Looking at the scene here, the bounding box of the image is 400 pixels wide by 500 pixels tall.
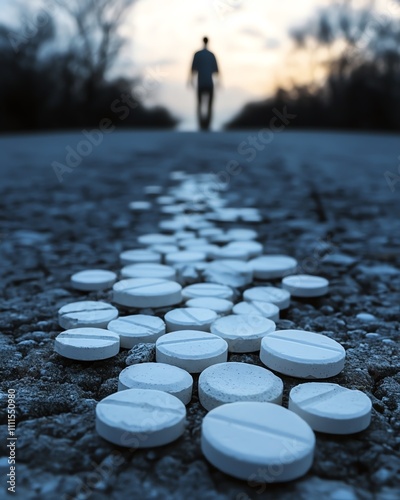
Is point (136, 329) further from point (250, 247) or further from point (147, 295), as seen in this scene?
point (250, 247)

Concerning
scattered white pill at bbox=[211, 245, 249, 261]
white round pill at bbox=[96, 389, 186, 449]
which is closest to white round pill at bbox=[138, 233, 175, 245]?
scattered white pill at bbox=[211, 245, 249, 261]

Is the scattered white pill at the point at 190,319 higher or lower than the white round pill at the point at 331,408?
higher

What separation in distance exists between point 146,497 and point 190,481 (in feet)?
0.39

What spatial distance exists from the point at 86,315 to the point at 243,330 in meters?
0.70

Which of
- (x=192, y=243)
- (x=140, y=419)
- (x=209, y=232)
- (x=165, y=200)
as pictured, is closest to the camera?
(x=140, y=419)

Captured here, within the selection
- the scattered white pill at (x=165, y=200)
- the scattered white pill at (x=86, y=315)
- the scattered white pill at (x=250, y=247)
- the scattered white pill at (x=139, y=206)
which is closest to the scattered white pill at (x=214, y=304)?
the scattered white pill at (x=86, y=315)

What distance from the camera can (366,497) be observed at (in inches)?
48.0

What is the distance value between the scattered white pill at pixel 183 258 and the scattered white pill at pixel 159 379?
1461 millimetres

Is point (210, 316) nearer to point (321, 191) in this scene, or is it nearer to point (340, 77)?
point (321, 191)

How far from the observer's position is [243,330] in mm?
2062

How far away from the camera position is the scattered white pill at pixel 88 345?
1.87m

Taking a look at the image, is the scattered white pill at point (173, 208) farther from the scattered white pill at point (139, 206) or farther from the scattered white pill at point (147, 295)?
the scattered white pill at point (147, 295)

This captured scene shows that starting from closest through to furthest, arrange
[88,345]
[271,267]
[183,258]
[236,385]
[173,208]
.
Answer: [236,385], [88,345], [271,267], [183,258], [173,208]

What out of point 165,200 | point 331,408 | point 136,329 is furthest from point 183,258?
point 165,200
